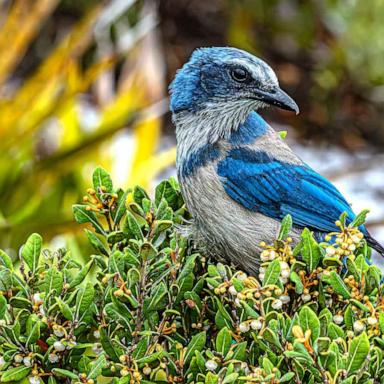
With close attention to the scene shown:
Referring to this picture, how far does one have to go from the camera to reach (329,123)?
23.2 ft

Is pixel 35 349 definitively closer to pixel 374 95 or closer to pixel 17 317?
pixel 17 317

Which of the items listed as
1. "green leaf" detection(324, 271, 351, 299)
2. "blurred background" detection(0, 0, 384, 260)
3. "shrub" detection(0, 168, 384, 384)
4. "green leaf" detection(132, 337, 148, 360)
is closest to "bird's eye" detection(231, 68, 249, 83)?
"shrub" detection(0, 168, 384, 384)

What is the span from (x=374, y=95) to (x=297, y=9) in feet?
3.08

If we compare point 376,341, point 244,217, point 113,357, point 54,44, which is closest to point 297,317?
point 376,341

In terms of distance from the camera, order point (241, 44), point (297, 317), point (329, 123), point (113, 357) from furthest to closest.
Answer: point (329, 123)
point (241, 44)
point (113, 357)
point (297, 317)

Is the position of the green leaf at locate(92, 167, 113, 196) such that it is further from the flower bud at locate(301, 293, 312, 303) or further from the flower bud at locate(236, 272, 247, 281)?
the flower bud at locate(301, 293, 312, 303)

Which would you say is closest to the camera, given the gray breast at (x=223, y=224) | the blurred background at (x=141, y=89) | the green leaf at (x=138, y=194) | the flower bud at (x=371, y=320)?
the flower bud at (x=371, y=320)

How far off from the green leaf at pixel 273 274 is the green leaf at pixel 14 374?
1.69ft

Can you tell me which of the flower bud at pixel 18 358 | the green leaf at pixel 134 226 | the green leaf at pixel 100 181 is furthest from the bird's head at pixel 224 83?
the flower bud at pixel 18 358

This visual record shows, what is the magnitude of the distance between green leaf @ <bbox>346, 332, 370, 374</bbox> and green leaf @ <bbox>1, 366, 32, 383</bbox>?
649mm

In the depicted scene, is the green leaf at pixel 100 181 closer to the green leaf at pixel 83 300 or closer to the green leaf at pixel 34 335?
the green leaf at pixel 83 300

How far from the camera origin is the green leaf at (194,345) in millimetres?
1838

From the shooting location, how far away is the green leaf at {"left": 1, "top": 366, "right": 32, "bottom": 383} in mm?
1801

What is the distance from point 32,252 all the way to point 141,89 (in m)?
3.53
